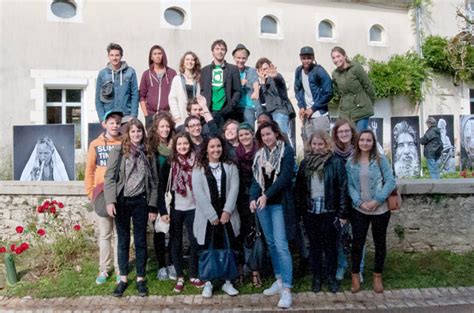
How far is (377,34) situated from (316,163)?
11044mm

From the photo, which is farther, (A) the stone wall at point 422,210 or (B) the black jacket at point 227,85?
(A) the stone wall at point 422,210

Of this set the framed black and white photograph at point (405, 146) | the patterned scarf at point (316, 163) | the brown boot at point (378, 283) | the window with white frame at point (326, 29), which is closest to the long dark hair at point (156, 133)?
the patterned scarf at point (316, 163)

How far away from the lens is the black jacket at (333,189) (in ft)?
17.7

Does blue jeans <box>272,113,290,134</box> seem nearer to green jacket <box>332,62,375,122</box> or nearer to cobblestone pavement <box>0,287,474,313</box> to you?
green jacket <box>332,62,375,122</box>

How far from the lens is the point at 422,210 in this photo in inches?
272

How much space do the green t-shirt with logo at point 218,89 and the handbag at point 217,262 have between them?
2009 millimetres

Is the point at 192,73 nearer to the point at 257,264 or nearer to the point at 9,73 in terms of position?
A: the point at 257,264

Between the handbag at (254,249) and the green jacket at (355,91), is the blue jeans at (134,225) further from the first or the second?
the green jacket at (355,91)

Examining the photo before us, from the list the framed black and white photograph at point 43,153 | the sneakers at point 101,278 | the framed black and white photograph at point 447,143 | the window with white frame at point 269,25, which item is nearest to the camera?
the sneakers at point 101,278

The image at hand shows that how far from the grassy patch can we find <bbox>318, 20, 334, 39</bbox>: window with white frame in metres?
9.02

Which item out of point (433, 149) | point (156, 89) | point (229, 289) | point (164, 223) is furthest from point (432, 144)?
point (164, 223)

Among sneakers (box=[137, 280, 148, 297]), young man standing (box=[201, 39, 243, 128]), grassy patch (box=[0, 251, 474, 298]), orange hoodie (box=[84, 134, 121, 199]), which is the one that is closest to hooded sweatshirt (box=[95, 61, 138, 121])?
young man standing (box=[201, 39, 243, 128])

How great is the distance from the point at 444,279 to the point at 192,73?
431cm

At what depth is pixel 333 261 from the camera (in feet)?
18.3
